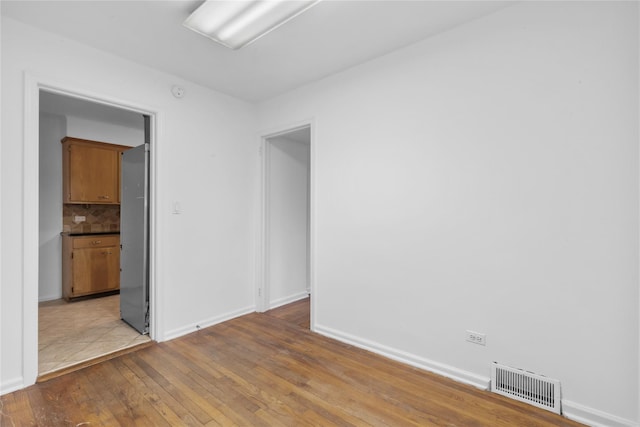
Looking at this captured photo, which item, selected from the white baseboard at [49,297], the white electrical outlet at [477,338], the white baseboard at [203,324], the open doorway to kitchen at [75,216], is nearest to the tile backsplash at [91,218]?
the open doorway to kitchen at [75,216]

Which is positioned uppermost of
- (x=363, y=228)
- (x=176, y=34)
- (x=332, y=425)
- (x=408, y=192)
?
(x=176, y=34)

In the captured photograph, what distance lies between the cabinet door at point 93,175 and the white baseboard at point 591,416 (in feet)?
18.4

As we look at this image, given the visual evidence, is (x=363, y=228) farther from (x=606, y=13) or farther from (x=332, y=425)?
(x=606, y=13)

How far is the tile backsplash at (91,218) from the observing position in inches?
178

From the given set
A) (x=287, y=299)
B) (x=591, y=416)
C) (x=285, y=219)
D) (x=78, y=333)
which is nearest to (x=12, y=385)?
(x=78, y=333)

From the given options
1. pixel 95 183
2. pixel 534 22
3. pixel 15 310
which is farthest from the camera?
pixel 95 183

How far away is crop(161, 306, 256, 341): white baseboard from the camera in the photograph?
298cm

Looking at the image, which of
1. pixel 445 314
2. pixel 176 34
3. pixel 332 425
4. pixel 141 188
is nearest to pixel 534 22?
pixel 445 314

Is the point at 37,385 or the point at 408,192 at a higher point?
the point at 408,192

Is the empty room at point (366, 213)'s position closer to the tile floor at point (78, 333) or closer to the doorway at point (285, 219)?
the tile floor at point (78, 333)

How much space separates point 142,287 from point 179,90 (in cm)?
198

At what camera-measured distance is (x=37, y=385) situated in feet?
7.09

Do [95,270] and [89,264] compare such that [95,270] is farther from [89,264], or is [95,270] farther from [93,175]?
[93,175]

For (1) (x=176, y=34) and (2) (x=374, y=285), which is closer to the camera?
(1) (x=176, y=34)
